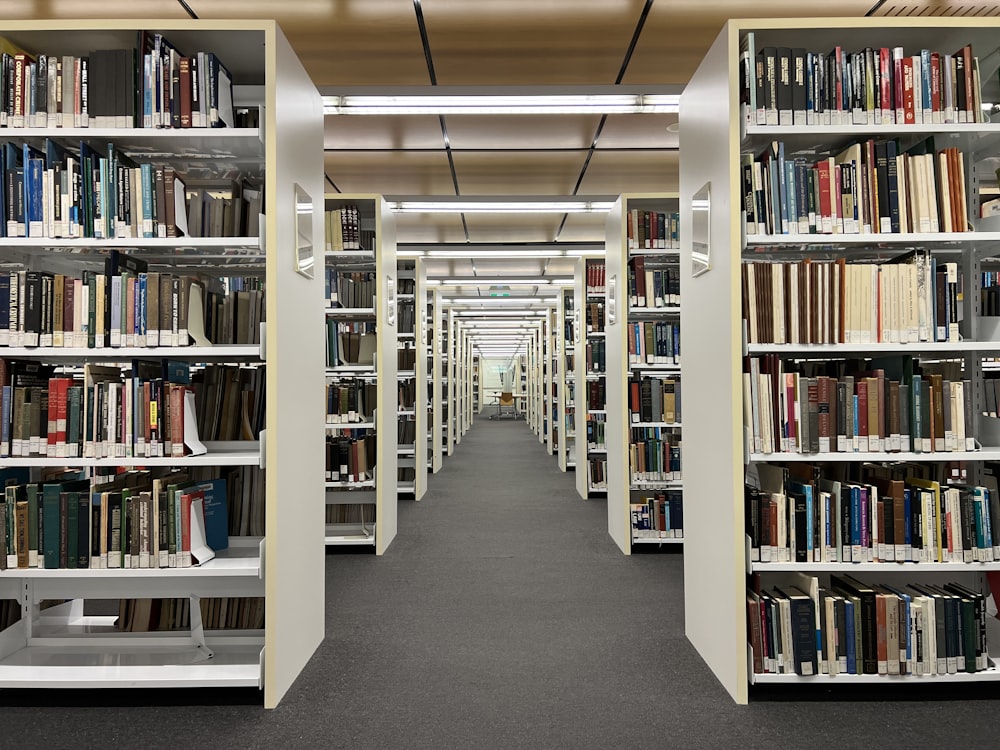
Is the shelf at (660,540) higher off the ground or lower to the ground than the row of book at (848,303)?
lower

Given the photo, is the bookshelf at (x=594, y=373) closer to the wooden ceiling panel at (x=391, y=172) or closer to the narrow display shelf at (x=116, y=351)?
the wooden ceiling panel at (x=391, y=172)

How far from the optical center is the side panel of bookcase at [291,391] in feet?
8.27

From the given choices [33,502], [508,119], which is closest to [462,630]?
[33,502]

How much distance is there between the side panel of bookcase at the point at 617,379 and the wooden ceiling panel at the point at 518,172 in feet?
4.18

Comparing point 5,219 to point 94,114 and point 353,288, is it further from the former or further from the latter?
point 353,288

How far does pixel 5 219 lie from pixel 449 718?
8.02 ft

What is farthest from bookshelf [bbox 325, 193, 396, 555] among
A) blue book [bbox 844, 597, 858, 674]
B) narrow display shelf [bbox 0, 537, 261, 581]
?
blue book [bbox 844, 597, 858, 674]

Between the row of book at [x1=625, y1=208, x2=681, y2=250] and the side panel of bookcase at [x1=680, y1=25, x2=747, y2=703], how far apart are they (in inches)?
61.9

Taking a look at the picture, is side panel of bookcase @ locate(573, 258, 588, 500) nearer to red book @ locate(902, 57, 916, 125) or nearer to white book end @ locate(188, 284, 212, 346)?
red book @ locate(902, 57, 916, 125)

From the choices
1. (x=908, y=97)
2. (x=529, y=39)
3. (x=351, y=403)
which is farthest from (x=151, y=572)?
(x=529, y=39)

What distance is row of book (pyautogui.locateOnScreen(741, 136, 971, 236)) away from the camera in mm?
2607

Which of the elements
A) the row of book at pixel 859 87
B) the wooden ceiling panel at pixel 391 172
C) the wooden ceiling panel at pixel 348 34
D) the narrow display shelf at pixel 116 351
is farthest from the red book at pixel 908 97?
the wooden ceiling panel at pixel 391 172

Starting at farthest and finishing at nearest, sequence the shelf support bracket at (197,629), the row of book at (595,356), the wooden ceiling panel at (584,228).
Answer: the wooden ceiling panel at (584,228) < the row of book at (595,356) < the shelf support bracket at (197,629)

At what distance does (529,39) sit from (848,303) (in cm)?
256
